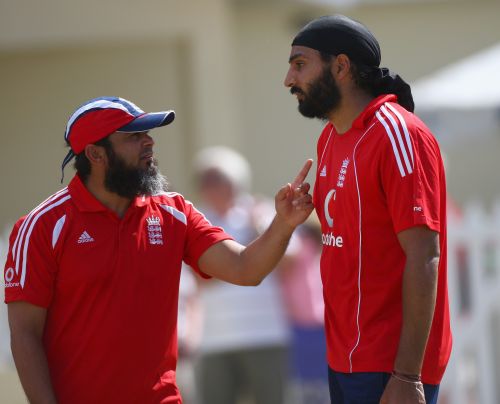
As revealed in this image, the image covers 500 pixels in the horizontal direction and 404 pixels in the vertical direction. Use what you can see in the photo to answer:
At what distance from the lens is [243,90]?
11898 mm

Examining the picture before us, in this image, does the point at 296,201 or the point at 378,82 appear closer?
the point at 378,82

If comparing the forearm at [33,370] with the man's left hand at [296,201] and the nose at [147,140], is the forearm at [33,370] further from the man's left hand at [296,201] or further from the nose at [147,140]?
the man's left hand at [296,201]

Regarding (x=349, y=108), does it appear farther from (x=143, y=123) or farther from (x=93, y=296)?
(x=93, y=296)

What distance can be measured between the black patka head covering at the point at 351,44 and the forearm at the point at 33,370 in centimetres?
159

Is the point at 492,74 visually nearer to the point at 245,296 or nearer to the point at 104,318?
the point at 245,296

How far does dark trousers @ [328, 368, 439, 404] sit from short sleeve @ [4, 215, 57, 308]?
120 cm

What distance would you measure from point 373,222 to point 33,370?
4.74 feet

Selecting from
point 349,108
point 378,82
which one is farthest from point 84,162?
point 378,82

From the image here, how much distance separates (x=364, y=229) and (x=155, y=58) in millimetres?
7025

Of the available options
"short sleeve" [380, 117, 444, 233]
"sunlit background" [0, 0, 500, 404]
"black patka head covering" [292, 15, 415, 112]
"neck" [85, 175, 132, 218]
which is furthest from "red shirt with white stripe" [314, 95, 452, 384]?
"sunlit background" [0, 0, 500, 404]

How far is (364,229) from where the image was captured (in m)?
3.79

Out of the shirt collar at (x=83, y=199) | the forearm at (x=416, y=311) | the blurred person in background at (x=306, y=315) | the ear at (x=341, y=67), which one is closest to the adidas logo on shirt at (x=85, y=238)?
the shirt collar at (x=83, y=199)

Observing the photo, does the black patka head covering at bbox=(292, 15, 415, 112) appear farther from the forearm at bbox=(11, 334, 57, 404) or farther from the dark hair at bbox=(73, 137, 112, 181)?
the forearm at bbox=(11, 334, 57, 404)

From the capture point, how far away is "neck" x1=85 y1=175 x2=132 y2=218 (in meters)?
4.26
